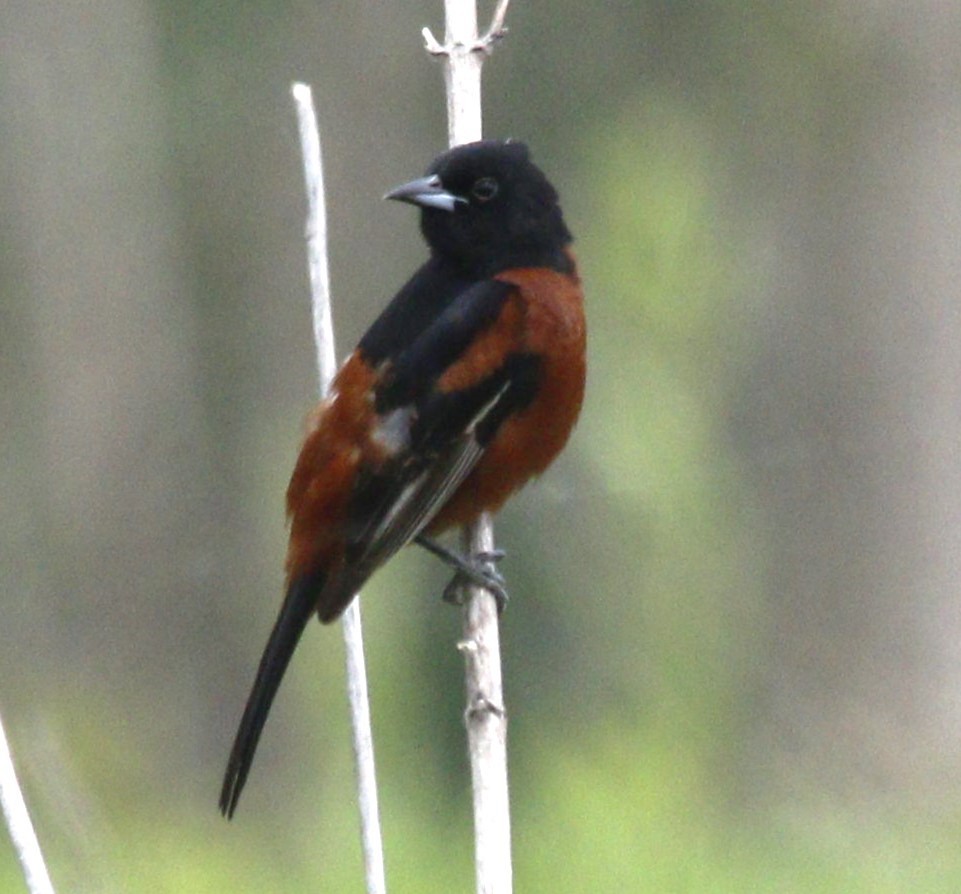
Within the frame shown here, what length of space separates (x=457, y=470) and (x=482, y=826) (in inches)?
34.5

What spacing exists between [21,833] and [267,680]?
53cm

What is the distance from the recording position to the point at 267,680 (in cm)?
296

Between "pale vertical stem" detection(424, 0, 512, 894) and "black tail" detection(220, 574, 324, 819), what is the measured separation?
271 millimetres

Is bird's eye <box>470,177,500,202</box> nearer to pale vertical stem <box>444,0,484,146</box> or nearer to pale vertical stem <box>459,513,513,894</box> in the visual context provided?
pale vertical stem <box>444,0,484,146</box>

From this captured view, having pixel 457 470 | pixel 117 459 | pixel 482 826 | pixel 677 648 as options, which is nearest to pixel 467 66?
pixel 457 470

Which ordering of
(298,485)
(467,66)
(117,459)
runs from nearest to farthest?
(467,66) < (298,485) < (117,459)

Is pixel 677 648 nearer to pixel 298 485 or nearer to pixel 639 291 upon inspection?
pixel 639 291

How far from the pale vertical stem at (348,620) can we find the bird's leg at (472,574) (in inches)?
14.4

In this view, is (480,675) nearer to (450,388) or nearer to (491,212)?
(450,388)

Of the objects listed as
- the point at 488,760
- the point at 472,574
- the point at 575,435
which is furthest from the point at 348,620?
the point at 575,435

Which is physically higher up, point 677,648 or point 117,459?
point 117,459

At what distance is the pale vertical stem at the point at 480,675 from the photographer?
8.52 ft

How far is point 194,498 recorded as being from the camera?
316 inches

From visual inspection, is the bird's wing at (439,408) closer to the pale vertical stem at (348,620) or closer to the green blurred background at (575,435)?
the pale vertical stem at (348,620)
